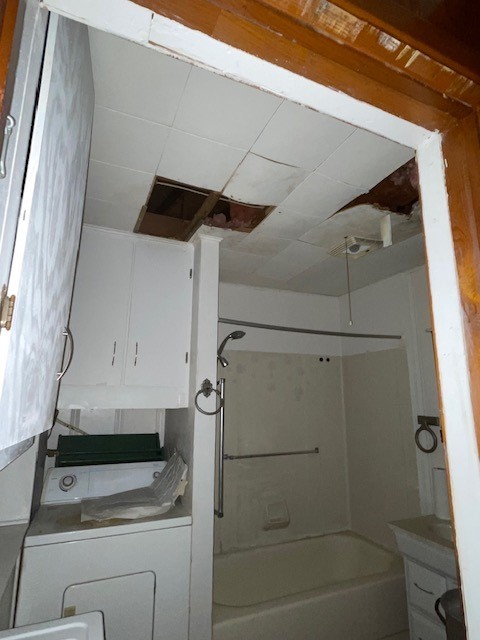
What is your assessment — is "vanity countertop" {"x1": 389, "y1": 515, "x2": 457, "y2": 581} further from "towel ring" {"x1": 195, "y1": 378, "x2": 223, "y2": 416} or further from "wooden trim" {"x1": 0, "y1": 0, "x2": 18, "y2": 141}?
"wooden trim" {"x1": 0, "y1": 0, "x2": 18, "y2": 141}

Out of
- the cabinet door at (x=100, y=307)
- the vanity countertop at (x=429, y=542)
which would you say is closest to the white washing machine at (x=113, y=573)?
the cabinet door at (x=100, y=307)

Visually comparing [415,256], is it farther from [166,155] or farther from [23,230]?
[23,230]

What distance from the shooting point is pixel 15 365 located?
1.72 ft

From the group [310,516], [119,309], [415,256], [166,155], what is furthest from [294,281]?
[310,516]

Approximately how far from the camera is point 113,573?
165 cm

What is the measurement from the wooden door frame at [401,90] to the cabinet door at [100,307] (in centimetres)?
166

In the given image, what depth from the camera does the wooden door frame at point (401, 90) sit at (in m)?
0.54

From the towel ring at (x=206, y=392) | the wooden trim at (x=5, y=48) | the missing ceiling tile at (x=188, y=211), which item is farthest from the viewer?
the towel ring at (x=206, y=392)

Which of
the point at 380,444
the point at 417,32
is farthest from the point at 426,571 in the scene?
the point at 417,32

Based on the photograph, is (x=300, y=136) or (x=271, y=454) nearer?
(x=300, y=136)

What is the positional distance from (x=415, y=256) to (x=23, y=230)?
8.42 ft

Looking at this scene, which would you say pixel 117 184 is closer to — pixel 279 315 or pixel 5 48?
pixel 5 48

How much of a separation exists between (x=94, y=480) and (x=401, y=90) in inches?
94.0

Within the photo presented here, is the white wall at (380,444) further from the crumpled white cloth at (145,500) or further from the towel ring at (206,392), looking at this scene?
the crumpled white cloth at (145,500)
